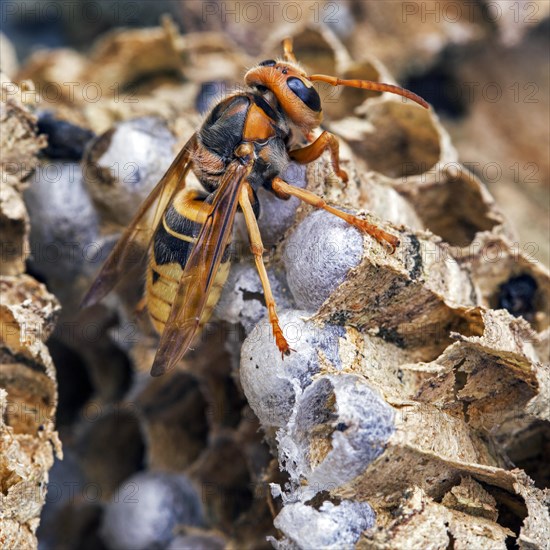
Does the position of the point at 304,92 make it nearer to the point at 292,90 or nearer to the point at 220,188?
the point at 292,90

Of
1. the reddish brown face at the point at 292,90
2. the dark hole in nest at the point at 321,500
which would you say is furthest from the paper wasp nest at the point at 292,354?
the reddish brown face at the point at 292,90

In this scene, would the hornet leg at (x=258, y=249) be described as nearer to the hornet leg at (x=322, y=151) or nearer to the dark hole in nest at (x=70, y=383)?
the hornet leg at (x=322, y=151)

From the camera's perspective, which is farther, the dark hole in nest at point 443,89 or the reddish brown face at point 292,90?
the dark hole in nest at point 443,89

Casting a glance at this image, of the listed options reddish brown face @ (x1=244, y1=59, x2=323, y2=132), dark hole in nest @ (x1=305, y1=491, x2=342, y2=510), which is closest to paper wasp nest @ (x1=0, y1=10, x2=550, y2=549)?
dark hole in nest @ (x1=305, y1=491, x2=342, y2=510)

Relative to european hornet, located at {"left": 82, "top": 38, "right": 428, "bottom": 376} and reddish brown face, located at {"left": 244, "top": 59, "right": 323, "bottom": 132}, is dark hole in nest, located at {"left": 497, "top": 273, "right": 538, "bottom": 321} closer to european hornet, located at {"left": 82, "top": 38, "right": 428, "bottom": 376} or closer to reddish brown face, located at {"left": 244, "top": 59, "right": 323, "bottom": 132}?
european hornet, located at {"left": 82, "top": 38, "right": 428, "bottom": 376}

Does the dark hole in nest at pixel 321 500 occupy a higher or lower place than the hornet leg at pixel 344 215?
lower

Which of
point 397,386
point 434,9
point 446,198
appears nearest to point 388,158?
point 446,198

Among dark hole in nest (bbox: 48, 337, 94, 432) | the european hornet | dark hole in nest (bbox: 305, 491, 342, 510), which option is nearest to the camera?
dark hole in nest (bbox: 305, 491, 342, 510)
